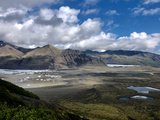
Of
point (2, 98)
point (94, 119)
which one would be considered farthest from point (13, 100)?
point (94, 119)

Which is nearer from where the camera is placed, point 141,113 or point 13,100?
point 13,100

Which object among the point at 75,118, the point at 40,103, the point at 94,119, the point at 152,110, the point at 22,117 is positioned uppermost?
the point at 22,117

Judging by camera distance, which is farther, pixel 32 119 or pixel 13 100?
pixel 13 100

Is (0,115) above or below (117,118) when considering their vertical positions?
above

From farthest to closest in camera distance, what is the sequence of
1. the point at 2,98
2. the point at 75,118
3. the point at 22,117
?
the point at 75,118 → the point at 2,98 → the point at 22,117

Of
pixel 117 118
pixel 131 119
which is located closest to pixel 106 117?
pixel 117 118

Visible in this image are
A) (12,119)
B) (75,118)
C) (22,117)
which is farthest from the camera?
(75,118)

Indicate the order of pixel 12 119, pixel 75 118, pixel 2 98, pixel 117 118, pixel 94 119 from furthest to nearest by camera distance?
1. pixel 117 118
2. pixel 94 119
3. pixel 75 118
4. pixel 2 98
5. pixel 12 119

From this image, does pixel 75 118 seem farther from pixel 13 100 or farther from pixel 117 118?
pixel 117 118

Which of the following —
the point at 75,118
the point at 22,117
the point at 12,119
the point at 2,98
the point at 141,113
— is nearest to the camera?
the point at 12,119

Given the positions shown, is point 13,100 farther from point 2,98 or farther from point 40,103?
point 40,103
